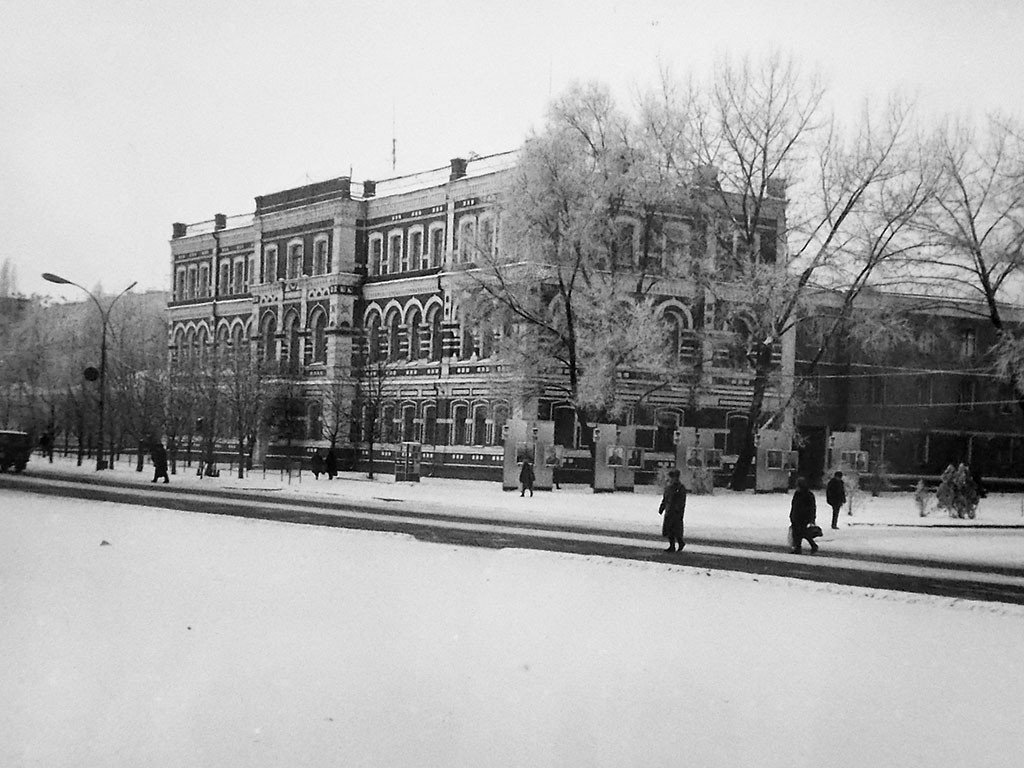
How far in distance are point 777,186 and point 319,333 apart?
20069 millimetres

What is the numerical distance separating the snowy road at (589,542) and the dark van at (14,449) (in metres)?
0.74

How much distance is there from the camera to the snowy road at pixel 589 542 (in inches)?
637

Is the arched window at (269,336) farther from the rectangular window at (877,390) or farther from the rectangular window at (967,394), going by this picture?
the rectangular window at (967,394)

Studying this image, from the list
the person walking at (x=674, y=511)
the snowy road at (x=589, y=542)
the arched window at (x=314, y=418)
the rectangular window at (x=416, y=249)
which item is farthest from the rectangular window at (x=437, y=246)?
the person walking at (x=674, y=511)

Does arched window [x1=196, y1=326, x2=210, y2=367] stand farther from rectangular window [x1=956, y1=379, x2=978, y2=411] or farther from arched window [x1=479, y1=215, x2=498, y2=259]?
rectangular window [x1=956, y1=379, x2=978, y2=411]

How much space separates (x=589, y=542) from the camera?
65.3ft

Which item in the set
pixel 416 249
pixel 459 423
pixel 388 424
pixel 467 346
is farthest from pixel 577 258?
pixel 388 424

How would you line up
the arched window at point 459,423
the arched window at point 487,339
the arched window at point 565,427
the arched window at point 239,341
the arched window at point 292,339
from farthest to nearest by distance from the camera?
the arched window at point 292,339
the arched window at point 239,341
the arched window at point 459,423
the arched window at point 565,427
the arched window at point 487,339

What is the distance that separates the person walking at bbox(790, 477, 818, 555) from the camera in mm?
20438

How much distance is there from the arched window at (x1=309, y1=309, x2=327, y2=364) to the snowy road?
18.2 meters

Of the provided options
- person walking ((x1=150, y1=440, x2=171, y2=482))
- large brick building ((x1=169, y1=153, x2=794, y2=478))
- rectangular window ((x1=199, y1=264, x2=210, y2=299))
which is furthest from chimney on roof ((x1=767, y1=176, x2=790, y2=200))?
person walking ((x1=150, y1=440, x2=171, y2=482))

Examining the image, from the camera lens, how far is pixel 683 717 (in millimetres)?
Answer: 7871

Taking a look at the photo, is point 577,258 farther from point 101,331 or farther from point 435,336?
point 101,331

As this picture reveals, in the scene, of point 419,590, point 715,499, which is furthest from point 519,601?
point 715,499
